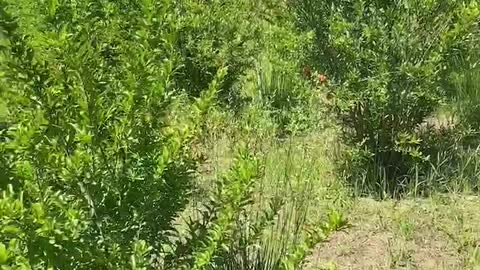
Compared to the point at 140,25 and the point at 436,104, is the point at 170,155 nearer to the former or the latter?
the point at 140,25

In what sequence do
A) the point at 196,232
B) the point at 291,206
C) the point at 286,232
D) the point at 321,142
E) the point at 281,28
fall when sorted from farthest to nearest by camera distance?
1. the point at 281,28
2. the point at 321,142
3. the point at 291,206
4. the point at 286,232
5. the point at 196,232

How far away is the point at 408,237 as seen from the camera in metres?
4.82

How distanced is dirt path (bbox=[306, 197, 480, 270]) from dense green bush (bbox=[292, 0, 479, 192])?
37 centimetres

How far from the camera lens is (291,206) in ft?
14.8

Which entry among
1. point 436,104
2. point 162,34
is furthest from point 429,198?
point 162,34

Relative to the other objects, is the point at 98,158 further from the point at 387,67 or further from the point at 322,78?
the point at 322,78

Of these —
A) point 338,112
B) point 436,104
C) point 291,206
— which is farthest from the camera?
point 338,112

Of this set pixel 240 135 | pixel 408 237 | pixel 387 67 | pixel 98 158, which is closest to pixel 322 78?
pixel 387 67

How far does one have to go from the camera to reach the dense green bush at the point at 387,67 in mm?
5211

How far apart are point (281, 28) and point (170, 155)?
4.90 meters

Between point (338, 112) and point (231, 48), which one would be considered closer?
point (338, 112)

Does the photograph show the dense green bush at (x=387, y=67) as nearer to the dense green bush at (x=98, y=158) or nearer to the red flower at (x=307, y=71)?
the red flower at (x=307, y=71)

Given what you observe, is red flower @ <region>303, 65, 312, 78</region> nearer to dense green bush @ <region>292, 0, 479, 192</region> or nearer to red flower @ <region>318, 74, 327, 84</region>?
red flower @ <region>318, 74, 327, 84</region>

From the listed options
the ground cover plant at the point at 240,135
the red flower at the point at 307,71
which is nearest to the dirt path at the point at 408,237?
the ground cover plant at the point at 240,135
